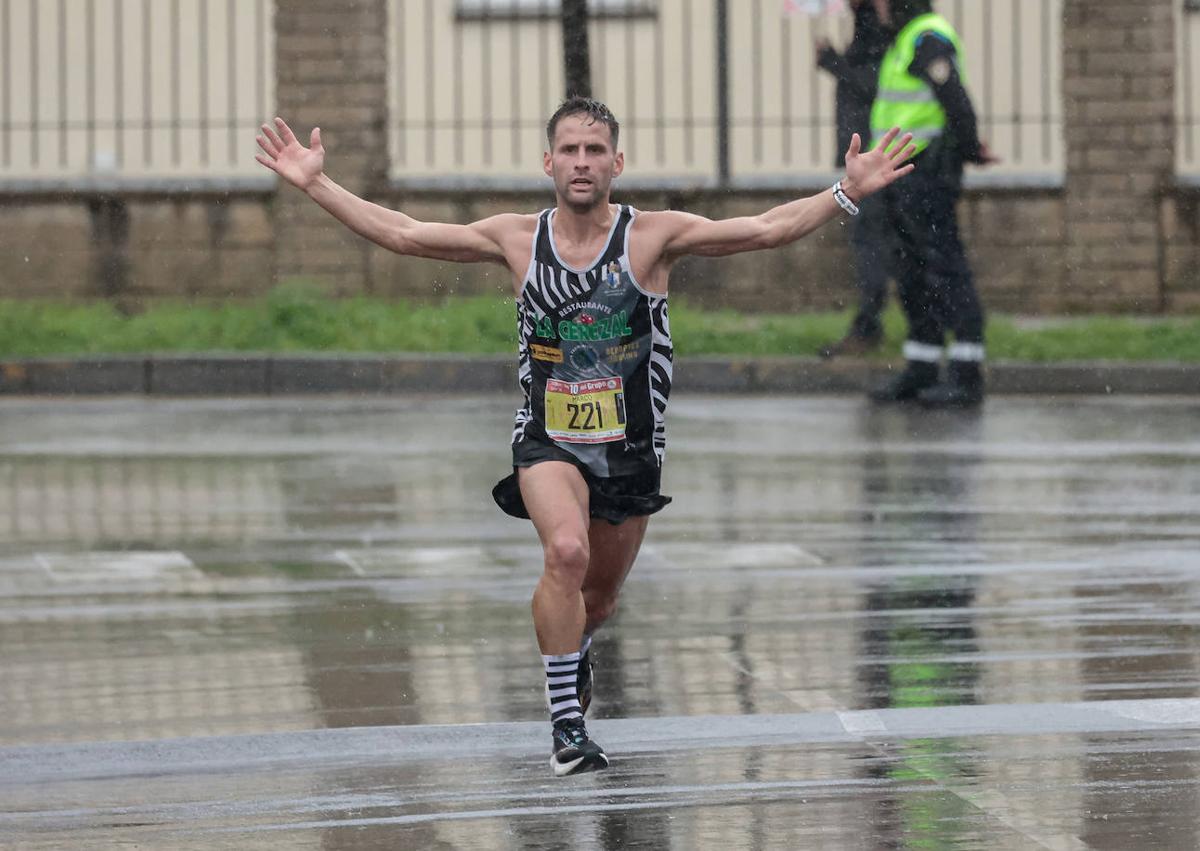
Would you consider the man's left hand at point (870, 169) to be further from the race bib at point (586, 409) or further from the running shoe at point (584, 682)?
the running shoe at point (584, 682)

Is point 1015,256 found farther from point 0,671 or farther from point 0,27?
point 0,671

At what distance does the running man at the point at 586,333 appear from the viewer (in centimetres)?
628

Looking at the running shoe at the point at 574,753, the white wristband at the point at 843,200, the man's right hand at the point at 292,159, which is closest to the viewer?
the running shoe at the point at 574,753

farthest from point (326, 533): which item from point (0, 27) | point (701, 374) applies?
point (0, 27)

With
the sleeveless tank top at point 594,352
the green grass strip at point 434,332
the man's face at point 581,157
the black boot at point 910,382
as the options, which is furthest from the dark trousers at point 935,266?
the man's face at point 581,157

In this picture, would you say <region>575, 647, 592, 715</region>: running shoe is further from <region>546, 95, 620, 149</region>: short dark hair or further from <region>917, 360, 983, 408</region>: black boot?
<region>917, 360, 983, 408</region>: black boot

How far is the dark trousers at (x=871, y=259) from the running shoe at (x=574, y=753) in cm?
1029

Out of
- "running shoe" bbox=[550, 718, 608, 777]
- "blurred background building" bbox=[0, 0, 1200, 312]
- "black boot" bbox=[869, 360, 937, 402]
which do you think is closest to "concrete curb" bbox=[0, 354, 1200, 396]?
"black boot" bbox=[869, 360, 937, 402]

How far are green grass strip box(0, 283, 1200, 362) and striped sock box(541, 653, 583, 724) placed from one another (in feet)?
35.3

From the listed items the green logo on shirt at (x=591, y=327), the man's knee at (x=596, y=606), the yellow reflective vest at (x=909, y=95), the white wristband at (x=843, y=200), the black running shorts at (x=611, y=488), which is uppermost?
the yellow reflective vest at (x=909, y=95)

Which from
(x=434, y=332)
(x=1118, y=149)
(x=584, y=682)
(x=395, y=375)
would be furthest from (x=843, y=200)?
(x=1118, y=149)

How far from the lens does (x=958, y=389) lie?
50.5 ft

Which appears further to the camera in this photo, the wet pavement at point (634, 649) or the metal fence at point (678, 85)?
the metal fence at point (678, 85)

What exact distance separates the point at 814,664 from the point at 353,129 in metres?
12.5
